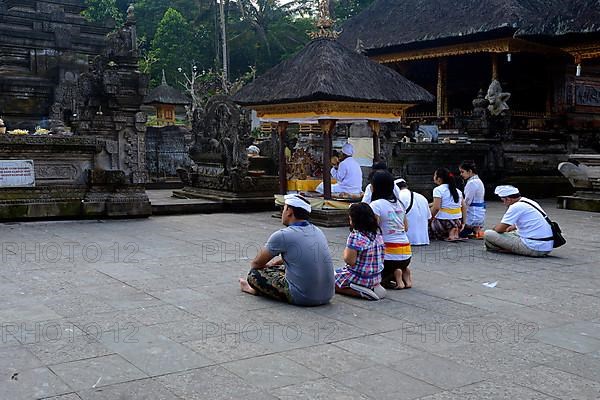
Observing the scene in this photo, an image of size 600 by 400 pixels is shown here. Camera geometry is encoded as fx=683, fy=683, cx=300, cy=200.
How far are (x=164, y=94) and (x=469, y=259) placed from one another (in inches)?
1074

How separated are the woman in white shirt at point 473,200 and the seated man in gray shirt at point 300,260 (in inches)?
222

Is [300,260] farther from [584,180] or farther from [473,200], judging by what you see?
[584,180]

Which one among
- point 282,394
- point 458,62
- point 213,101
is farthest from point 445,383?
point 458,62

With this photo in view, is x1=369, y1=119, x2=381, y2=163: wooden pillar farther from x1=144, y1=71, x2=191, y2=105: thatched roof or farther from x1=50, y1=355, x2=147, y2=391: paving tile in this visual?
x1=144, y1=71, x2=191, y2=105: thatched roof

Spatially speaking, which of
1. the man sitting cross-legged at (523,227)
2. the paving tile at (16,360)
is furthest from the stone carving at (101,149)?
the paving tile at (16,360)

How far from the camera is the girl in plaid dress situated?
7.07 metres

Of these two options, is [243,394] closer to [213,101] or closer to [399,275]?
[399,275]

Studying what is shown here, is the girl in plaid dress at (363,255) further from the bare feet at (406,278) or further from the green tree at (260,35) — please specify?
the green tree at (260,35)

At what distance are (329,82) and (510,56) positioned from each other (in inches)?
555

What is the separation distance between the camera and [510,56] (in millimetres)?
24969

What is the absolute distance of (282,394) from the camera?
14.5 ft

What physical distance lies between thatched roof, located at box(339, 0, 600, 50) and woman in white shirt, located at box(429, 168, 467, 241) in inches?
313

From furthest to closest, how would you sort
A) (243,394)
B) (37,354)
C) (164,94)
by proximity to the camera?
(164,94) < (37,354) < (243,394)

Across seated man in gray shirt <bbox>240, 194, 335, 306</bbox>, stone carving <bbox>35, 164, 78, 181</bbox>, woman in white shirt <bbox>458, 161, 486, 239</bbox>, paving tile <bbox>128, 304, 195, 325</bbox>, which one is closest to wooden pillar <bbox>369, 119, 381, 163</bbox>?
woman in white shirt <bbox>458, 161, 486, 239</bbox>
